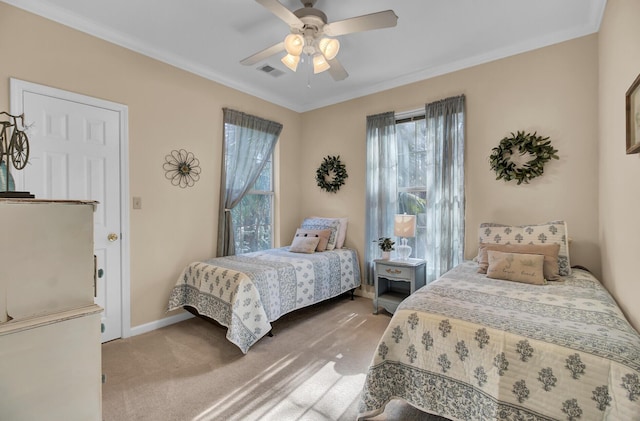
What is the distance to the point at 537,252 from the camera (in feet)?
7.65

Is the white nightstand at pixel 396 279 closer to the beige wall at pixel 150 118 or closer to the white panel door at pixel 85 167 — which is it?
the beige wall at pixel 150 118

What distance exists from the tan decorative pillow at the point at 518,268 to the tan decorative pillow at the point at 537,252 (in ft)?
0.31

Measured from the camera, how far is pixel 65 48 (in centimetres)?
244

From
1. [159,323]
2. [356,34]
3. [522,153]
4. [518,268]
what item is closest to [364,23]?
[356,34]

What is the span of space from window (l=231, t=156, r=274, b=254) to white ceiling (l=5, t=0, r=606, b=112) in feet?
4.67

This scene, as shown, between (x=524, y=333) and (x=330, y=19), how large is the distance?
102 inches

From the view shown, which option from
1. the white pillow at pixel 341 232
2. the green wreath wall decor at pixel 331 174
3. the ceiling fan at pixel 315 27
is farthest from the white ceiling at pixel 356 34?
the white pillow at pixel 341 232

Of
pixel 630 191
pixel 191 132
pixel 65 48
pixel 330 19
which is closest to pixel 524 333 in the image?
pixel 630 191

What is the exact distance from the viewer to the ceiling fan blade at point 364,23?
6.18 feet

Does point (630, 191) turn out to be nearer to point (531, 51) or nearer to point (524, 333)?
point (524, 333)

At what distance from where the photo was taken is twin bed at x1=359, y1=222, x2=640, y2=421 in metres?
1.14

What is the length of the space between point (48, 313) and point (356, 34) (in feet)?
9.42

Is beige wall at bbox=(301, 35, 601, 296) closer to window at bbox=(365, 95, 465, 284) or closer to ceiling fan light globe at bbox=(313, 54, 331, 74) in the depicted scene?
window at bbox=(365, 95, 465, 284)

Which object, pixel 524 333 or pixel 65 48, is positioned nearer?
pixel 524 333
